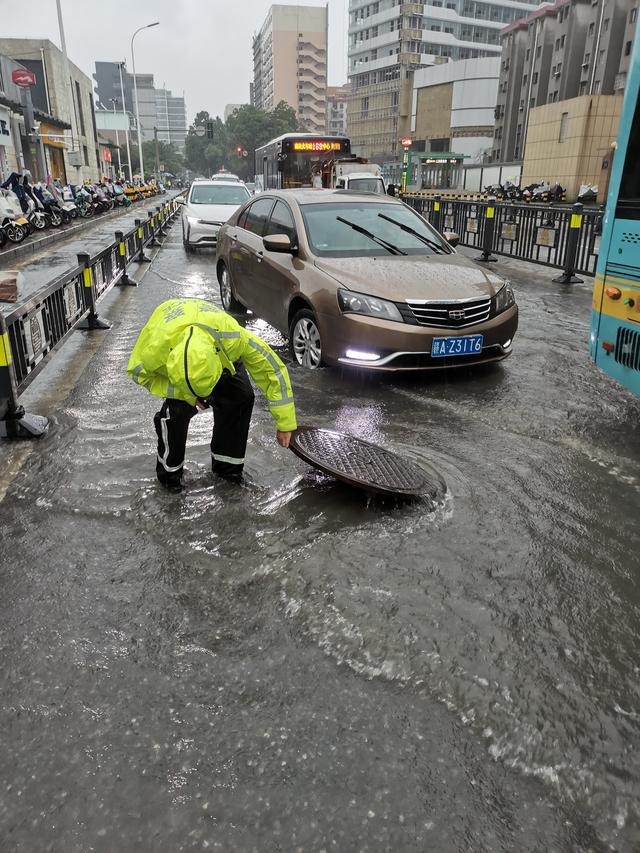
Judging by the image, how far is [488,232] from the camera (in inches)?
584

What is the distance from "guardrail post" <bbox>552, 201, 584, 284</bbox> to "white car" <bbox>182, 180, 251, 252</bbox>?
323 inches

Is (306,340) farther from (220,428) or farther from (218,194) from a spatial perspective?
→ (218,194)

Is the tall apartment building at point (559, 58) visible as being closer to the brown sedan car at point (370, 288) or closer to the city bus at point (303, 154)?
the city bus at point (303, 154)

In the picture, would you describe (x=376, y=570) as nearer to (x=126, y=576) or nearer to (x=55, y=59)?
(x=126, y=576)

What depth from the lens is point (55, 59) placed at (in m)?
54.4

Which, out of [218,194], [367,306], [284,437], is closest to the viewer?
[284,437]

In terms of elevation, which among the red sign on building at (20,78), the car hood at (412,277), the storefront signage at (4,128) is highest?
the red sign on building at (20,78)

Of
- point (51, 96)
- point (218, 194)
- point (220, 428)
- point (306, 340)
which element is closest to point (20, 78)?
point (51, 96)

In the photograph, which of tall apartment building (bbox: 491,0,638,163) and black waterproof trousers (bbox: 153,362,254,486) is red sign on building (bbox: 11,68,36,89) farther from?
black waterproof trousers (bbox: 153,362,254,486)

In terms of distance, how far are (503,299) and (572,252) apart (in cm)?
665

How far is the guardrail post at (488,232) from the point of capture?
14.6 m

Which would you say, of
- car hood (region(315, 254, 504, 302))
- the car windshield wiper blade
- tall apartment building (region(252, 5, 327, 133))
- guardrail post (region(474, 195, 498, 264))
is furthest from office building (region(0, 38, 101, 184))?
tall apartment building (region(252, 5, 327, 133))

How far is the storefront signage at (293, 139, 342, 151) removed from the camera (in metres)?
26.6

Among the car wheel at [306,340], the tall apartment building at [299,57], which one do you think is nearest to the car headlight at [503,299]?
the car wheel at [306,340]
